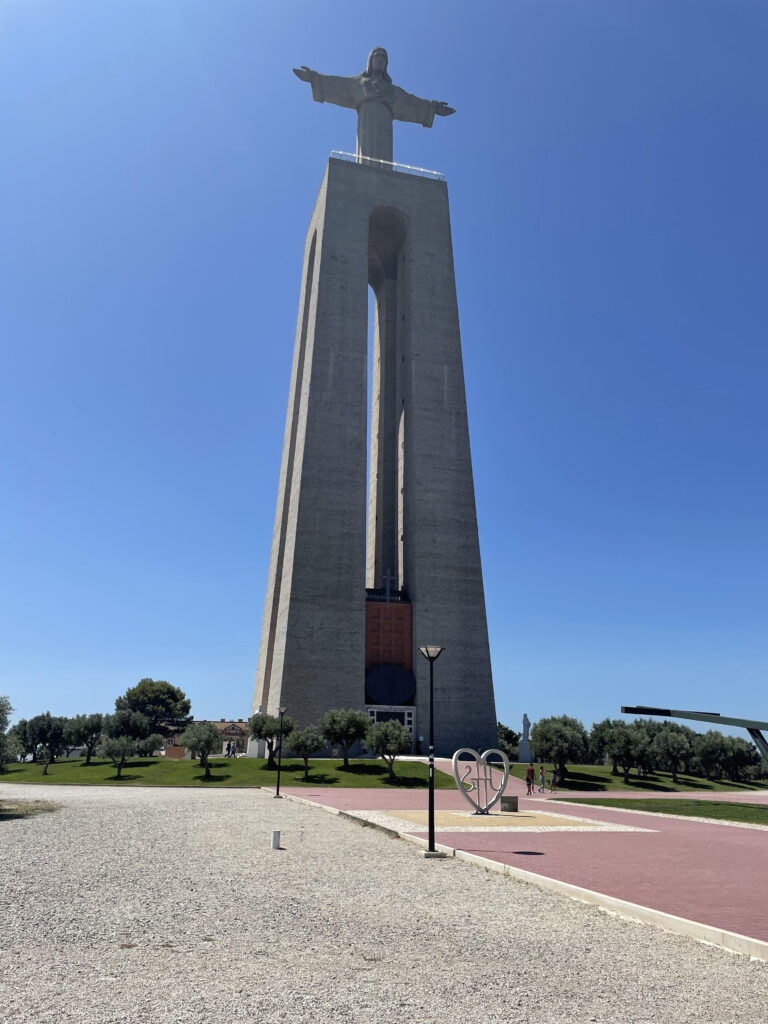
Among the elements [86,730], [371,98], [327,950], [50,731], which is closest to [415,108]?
[371,98]

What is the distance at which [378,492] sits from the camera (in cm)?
6606

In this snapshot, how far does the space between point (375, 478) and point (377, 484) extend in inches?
36.5

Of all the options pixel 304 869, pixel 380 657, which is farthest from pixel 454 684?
pixel 304 869

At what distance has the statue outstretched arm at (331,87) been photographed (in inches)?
2800

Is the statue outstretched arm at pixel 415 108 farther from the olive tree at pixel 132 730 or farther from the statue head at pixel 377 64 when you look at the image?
the olive tree at pixel 132 730

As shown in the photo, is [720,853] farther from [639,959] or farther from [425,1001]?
[425,1001]

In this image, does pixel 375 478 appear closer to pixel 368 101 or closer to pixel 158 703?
pixel 368 101

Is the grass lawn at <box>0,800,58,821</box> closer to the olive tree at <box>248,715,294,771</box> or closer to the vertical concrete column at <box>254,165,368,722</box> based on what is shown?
the olive tree at <box>248,715,294,771</box>

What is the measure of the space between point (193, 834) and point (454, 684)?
38480 millimetres

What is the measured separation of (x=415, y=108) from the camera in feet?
242

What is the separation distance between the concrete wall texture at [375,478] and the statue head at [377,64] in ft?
43.2

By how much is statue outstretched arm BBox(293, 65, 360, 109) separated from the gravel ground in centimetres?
7562

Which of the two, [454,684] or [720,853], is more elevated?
[454,684]

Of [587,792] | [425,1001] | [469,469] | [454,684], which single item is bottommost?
[425,1001]
